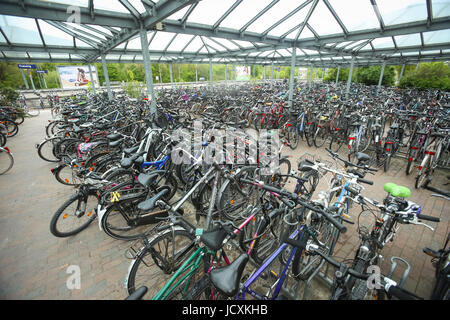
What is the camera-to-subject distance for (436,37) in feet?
26.7

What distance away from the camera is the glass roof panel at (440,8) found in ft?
16.2

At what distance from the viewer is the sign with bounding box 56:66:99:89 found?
63.4 feet

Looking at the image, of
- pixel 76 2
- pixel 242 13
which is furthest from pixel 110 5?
pixel 242 13

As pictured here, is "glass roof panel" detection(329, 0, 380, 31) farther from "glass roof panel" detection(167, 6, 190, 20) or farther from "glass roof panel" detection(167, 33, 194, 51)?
"glass roof panel" detection(167, 33, 194, 51)

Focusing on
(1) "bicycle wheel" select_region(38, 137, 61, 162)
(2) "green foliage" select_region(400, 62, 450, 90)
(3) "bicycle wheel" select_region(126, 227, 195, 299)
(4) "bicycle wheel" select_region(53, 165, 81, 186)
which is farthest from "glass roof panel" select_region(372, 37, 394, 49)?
(1) "bicycle wheel" select_region(38, 137, 61, 162)

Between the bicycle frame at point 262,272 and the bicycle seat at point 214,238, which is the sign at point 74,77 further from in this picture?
the bicycle frame at point 262,272

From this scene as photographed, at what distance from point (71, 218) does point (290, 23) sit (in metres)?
8.34

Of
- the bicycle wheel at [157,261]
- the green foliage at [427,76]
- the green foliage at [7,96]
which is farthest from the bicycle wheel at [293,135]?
the green foliage at [427,76]

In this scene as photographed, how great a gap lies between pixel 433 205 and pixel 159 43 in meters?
12.2

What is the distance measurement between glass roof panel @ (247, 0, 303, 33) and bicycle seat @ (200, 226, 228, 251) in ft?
22.6

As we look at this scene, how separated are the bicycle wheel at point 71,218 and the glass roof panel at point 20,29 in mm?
8292

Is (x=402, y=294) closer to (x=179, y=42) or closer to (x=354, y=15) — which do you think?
(x=354, y=15)
